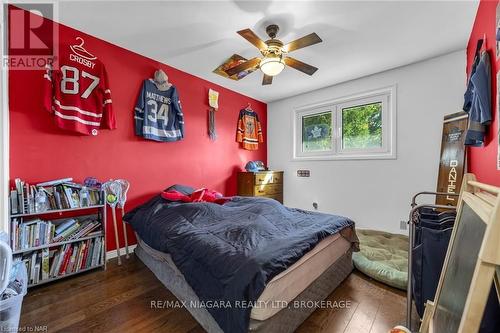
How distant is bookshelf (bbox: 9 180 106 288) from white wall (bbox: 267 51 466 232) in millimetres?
3079

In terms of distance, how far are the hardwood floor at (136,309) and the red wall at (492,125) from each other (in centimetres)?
112

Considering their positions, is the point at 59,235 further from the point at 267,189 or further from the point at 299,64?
the point at 267,189

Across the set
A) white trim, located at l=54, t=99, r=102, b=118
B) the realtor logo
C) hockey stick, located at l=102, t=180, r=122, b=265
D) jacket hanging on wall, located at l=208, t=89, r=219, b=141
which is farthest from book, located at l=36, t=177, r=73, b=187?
jacket hanging on wall, located at l=208, t=89, r=219, b=141

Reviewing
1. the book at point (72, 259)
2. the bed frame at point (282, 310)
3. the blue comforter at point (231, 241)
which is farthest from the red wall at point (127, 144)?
the bed frame at point (282, 310)

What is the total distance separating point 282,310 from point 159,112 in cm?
253

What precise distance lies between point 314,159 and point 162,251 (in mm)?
2903

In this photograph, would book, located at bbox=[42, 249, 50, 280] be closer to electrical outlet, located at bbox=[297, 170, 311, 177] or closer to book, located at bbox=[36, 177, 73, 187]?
book, located at bbox=[36, 177, 73, 187]

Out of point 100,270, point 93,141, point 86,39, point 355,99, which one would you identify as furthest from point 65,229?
point 355,99

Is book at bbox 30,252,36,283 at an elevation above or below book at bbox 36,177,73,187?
below

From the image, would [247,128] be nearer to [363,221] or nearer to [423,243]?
[363,221]

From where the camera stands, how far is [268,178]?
12.9ft

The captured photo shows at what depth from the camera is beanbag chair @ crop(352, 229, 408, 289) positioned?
6.20 feet

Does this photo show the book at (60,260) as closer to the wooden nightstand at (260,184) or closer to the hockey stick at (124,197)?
the hockey stick at (124,197)

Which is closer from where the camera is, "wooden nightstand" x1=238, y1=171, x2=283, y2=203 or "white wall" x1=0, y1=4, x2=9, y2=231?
"white wall" x1=0, y1=4, x2=9, y2=231
